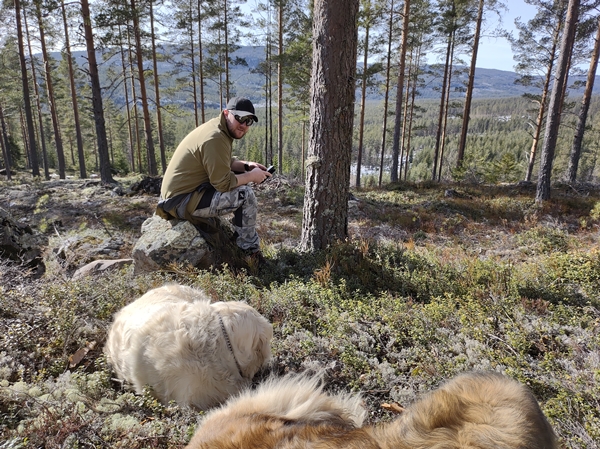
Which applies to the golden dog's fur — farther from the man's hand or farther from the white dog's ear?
the man's hand

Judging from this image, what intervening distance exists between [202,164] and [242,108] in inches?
35.4

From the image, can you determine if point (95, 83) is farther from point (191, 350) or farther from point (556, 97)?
point (556, 97)

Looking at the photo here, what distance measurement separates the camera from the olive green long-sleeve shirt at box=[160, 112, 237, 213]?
4246 millimetres

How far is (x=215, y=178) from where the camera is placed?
4.35 m

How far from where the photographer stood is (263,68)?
2633 cm

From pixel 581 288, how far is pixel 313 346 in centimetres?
294

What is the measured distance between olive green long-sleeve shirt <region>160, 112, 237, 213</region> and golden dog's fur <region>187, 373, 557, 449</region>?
3.26 metres

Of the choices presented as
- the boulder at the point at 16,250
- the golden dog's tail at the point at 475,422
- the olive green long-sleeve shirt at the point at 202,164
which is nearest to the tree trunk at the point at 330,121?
the olive green long-sleeve shirt at the point at 202,164

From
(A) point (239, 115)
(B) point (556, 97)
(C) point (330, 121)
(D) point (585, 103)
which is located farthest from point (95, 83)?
(D) point (585, 103)

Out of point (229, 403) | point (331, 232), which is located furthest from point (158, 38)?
point (229, 403)

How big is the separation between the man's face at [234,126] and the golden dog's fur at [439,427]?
3.49 meters

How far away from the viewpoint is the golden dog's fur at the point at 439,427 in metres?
0.91

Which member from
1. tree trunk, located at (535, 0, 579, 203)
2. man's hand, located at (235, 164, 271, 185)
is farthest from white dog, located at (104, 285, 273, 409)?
tree trunk, located at (535, 0, 579, 203)

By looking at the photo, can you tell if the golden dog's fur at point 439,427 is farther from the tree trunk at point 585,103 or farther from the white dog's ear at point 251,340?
the tree trunk at point 585,103
